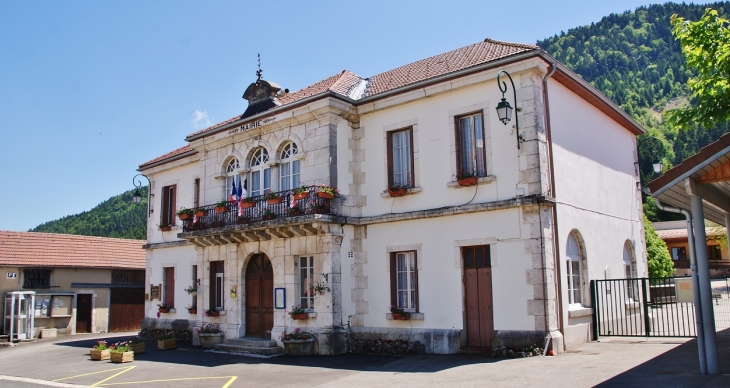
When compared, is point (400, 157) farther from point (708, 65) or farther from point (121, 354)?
point (121, 354)

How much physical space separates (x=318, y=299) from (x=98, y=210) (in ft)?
179

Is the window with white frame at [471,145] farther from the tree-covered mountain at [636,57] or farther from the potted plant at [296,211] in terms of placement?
the tree-covered mountain at [636,57]

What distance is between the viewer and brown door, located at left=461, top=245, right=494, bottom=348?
45.9 ft

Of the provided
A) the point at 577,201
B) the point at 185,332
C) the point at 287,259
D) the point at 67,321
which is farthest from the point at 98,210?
the point at 577,201

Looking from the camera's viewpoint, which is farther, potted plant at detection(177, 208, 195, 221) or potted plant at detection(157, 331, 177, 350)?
potted plant at detection(177, 208, 195, 221)

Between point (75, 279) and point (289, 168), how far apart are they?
1366cm

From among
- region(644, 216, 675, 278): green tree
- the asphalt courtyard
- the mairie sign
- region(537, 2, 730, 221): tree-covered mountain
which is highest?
region(537, 2, 730, 221): tree-covered mountain

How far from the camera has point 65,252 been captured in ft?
85.3

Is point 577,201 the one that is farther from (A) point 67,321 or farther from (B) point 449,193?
(A) point 67,321

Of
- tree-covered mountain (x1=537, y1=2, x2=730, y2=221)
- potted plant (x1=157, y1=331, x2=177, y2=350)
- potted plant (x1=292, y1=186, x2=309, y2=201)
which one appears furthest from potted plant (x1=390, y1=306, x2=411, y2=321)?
tree-covered mountain (x1=537, y1=2, x2=730, y2=221)

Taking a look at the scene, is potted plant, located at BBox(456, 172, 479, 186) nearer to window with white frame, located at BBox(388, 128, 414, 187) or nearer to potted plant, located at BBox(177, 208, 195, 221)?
window with white frame, located at BBox(388, 128, 414, 187)

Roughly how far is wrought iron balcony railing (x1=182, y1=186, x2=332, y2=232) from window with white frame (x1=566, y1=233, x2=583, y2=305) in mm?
6012

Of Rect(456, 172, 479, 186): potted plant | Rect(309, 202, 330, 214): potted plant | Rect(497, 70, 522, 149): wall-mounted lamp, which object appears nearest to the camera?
Rect(497, 70, 522, 149): wall-mounted lamp

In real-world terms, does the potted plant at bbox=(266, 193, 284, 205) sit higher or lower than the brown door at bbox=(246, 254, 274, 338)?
higher
